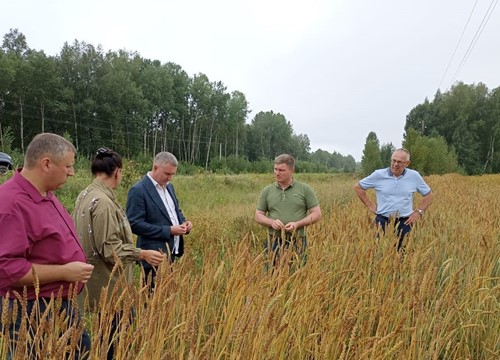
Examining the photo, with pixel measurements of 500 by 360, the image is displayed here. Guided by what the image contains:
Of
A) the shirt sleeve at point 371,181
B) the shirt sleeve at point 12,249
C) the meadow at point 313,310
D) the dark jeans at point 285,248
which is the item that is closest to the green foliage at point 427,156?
the shirt sleeve at point 371,181

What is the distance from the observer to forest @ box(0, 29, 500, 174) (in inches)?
1407

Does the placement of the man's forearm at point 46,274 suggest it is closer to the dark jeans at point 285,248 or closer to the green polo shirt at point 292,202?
the dark jeans at point 285,248

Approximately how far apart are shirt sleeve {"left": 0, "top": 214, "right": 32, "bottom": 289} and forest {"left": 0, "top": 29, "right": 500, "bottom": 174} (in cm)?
2187

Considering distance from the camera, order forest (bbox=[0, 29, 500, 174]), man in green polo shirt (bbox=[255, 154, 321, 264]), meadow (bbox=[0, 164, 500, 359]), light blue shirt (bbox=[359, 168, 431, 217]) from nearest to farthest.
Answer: meadow (bbox=[0, 164, 500, 359])
man in green polo shirt (bbox=[255, 154, 321, 264])
light blue shirt (bbox=[359, 168, 431, 217])
forest (bbox=[0, 29, 500, 174])

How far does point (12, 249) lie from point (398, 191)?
163 inches

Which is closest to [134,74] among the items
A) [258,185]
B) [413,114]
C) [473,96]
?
[258,185]

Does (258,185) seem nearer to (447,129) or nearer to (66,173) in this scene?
(66,173)

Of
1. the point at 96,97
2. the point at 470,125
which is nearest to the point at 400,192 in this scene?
the point at 96,97

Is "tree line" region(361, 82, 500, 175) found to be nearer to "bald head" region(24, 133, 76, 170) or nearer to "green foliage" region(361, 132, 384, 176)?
"green foliage" region(361, 132, 384, 176)

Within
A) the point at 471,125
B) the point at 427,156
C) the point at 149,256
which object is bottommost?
the point at 149,256

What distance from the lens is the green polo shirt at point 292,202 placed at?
379 centimetres

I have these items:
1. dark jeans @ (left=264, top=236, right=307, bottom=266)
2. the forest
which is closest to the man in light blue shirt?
dark jeans @ (left=264, top=236, right=307, bottom=266)

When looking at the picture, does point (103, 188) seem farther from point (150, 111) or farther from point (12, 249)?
point (150, 111)

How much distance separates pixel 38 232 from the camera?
1764 mm
